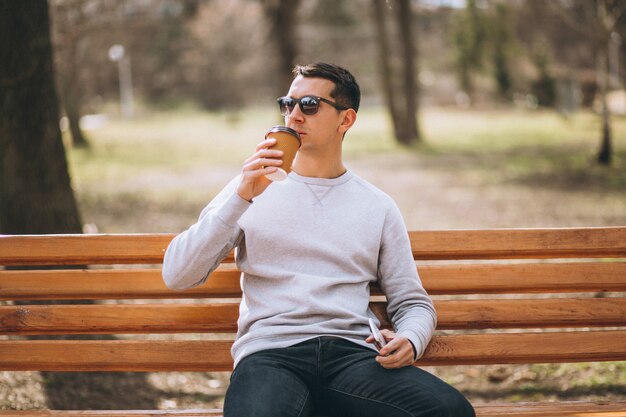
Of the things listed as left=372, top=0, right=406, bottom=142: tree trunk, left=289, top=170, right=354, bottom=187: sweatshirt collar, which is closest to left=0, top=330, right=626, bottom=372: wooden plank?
left=289, top=170, right=354, bottom=187: sweatshirt collar

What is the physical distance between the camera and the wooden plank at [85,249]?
3.22m

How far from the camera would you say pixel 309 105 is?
2984 mm

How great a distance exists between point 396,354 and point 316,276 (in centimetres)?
43

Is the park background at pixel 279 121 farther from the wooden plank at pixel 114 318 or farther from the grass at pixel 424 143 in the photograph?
the wooden plank at pixel 114 318

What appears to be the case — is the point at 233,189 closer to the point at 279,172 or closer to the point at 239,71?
the point at 279,172

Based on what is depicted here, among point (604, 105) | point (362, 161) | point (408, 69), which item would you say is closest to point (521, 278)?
→ point (604, 105)

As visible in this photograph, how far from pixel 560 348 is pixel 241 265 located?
4.71 feet

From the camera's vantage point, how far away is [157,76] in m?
52.8

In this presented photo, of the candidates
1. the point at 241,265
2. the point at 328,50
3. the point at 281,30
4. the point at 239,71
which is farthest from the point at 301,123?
the point at 328,50

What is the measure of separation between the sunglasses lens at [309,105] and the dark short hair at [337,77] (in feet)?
0.30

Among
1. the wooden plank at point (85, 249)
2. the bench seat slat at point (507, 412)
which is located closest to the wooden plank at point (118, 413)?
the bench seat slat at point (507, 412)

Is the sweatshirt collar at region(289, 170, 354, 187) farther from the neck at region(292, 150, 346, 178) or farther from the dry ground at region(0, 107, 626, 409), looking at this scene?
the dry ground at region(0, 107, 626, 409)

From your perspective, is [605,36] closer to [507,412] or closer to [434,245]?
[434,245]

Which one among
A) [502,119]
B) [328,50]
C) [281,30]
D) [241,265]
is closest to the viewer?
[241,265]
